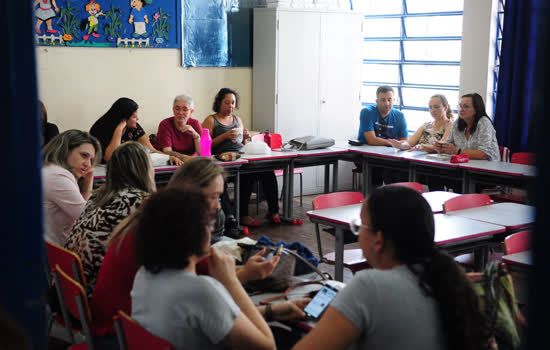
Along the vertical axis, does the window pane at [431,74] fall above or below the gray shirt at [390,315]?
above

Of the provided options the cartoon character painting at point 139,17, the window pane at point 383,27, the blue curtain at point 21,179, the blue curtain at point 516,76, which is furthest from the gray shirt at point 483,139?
the blue curtain at point 21,179

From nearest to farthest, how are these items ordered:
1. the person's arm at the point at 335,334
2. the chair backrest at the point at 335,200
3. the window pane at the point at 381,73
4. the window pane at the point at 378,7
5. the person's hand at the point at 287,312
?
1. the person's arm at the point at 335,334
2. the person's hand at the point at 287,312
3. the chair backrest at the point at 335,200
4. the window pane at the point at 378,7
5. the window pane at the point at 381,73

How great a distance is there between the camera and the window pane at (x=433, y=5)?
775 centimetres

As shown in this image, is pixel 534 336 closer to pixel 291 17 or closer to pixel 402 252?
pixel 402 252

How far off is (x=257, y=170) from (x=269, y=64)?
208 centimetres

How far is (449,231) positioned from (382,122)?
135 inches

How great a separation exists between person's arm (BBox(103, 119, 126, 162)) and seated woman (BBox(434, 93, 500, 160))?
3.07 metres

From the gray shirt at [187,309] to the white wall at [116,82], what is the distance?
4.93 metres

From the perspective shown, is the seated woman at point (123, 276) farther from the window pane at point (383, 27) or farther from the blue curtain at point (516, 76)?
the window pane at point (383, 27)

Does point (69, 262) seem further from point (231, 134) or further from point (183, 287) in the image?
point (231, 134)

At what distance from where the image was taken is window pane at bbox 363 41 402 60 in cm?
857

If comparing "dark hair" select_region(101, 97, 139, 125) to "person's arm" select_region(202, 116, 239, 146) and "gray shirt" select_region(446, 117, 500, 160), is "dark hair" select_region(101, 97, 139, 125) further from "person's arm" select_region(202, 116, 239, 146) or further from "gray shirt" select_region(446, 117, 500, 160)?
"gray shirt" select_region(446, 117, 500, 160)

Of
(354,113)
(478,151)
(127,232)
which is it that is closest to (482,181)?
(478,151)

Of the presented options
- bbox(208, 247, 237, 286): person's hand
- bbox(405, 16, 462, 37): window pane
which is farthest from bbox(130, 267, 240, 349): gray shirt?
bbox(405, 16, 462, 37): window pane
